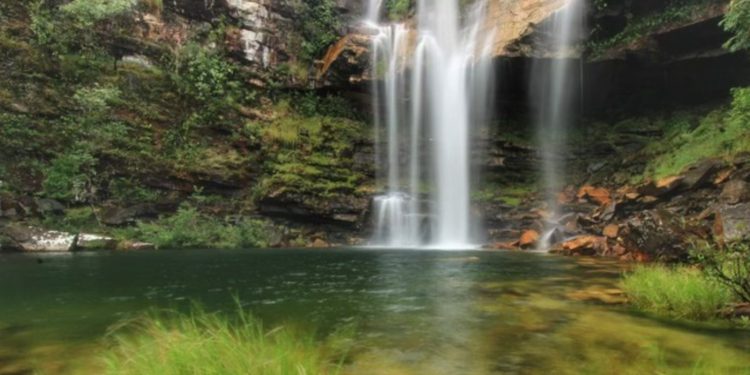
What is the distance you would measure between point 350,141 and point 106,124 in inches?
526

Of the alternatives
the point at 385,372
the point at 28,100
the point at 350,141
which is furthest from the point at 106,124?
the point at 385,372

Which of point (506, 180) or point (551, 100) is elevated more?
point (551, 100)

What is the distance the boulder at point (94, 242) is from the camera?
Result: 20.2m

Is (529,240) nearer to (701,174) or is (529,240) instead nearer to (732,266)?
(701,174)

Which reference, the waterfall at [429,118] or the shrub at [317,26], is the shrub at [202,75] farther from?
the waterfall at [429,118]

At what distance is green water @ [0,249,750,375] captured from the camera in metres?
4.93

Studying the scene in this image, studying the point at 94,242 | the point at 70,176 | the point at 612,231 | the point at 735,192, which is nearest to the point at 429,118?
the point at 612,231

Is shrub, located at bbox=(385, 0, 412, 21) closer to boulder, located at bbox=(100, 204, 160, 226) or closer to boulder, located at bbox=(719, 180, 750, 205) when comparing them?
boulder, located at bbox=(100, 204, 160, 226)

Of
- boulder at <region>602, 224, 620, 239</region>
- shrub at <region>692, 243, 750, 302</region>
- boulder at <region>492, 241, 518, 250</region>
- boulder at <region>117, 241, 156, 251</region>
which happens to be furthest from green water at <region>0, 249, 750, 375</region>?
boulder at <region>492, 241, 518, 250</region>

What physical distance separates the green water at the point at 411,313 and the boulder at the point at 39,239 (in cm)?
531

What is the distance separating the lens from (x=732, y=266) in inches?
260

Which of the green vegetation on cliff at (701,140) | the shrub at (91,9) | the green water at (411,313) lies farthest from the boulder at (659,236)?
the shrub at (91,9)

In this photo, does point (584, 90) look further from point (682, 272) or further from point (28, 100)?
point (28, 100)

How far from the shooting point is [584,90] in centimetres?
2700
